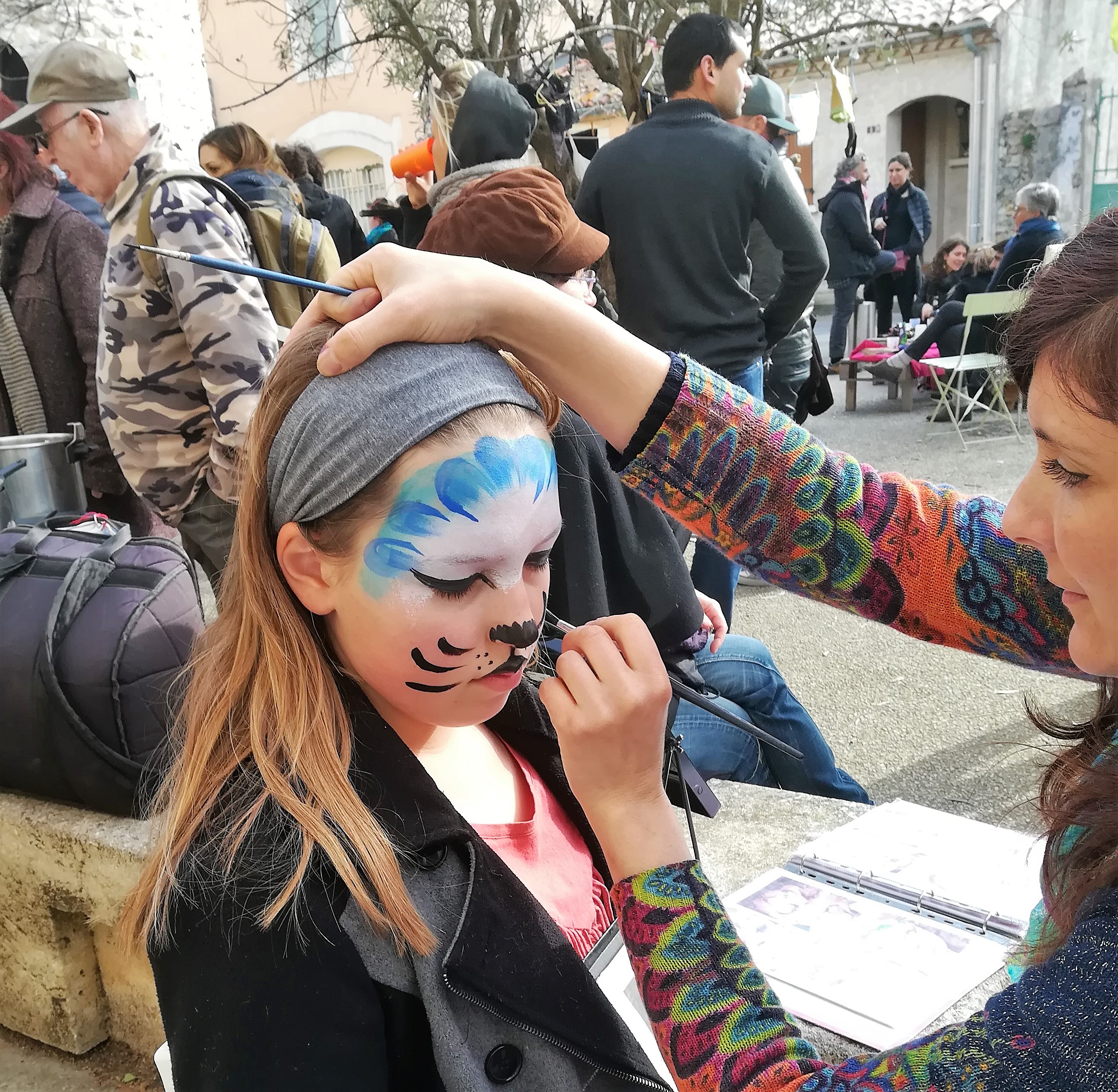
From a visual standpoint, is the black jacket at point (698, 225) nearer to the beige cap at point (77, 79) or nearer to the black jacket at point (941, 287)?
the beige cap at point (77, 79)

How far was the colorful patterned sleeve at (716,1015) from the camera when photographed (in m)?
0.85

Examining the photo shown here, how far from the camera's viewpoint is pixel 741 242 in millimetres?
3621

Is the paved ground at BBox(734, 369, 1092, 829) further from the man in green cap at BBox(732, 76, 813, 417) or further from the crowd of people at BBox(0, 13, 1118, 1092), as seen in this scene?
the crowd of people at BBox(0, 13, 1118, 1092)

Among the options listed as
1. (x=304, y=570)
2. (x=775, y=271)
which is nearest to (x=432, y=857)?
(x=304, y=570)

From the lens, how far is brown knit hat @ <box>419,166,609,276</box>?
1.98 metres

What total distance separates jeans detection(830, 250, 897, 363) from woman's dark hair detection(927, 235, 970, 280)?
39 cm

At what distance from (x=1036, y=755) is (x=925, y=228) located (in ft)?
28.2

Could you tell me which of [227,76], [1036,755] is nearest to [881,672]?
[1036,755]

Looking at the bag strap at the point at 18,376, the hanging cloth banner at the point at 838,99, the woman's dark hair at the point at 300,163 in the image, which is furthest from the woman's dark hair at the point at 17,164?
the hanging cloth banner at the point at 838,99

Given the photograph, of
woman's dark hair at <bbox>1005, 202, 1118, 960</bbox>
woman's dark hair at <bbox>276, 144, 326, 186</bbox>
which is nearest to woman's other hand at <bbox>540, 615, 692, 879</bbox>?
woman's dark hair at <bbox>1005, 202, 1118, 960</bbox>

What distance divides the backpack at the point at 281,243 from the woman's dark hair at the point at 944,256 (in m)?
8.22

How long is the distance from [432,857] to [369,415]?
1.45 ft

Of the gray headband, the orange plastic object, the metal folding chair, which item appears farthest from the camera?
the metal folding chair

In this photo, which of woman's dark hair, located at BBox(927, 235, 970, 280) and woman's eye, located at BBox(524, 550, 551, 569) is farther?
woman's dark hair, located at BBox(927, 235, 970, 280)
